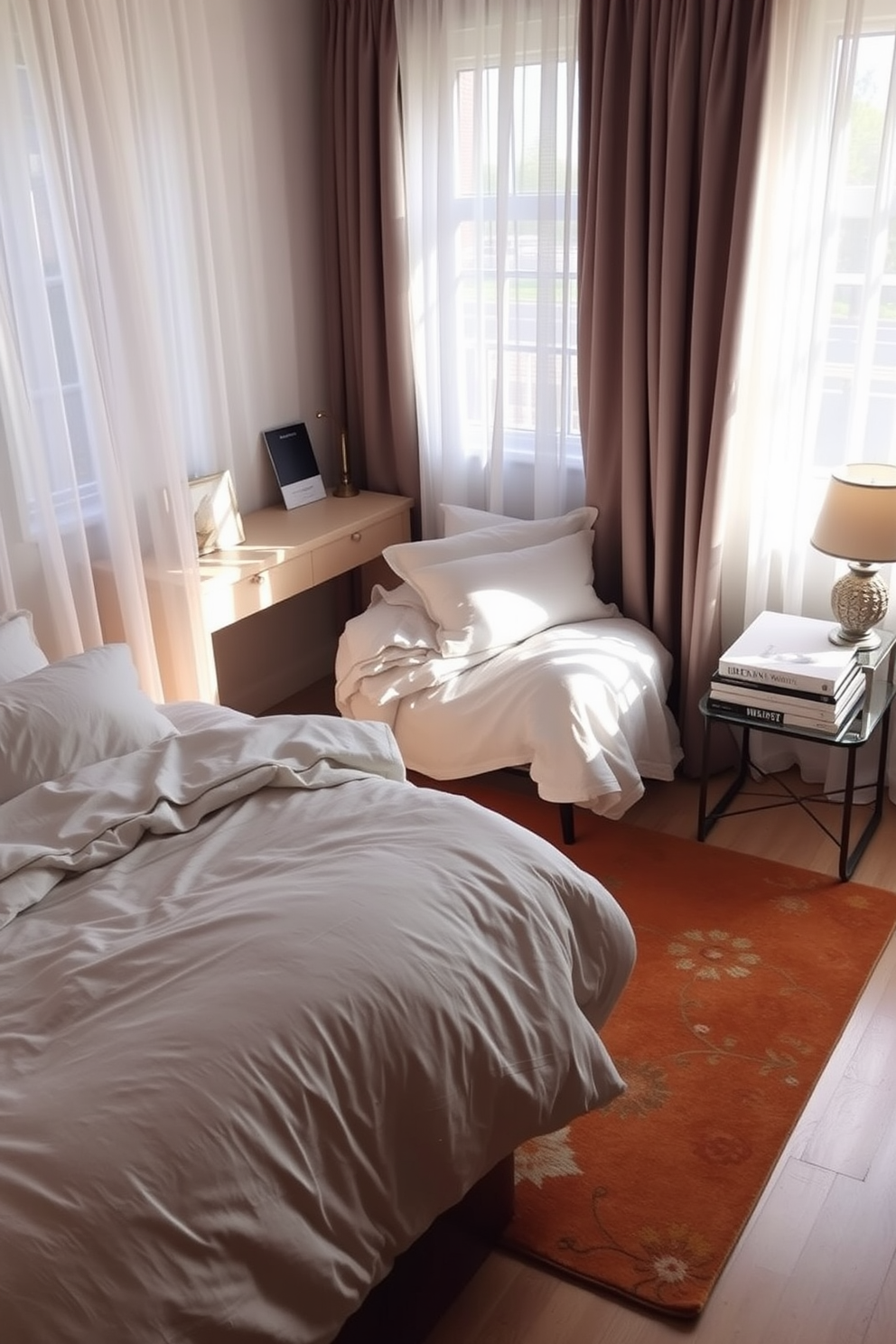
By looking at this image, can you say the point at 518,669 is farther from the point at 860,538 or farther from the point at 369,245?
the point at 369,245

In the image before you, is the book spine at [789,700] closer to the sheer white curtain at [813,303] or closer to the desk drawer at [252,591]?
the sheer white curtain at [813,303]

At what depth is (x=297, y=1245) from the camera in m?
1.53

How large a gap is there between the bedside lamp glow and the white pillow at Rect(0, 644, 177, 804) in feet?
5.43

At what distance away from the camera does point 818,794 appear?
3578 millimetres

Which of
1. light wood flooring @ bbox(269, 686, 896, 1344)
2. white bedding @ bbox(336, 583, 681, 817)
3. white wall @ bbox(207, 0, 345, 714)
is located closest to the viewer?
light wood flooring @ bbox(269, 686, 896, 1344)

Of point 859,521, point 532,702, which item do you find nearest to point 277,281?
point 532,702

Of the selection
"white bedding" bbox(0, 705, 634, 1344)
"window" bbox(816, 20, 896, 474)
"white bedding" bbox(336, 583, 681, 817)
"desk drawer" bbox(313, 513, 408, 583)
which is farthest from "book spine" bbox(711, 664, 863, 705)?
"desk drawer" bbox(313, 513, 408, 583)

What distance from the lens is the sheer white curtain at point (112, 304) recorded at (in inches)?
114

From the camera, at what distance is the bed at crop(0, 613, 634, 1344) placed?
144 cm

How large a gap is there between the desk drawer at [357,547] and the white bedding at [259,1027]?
4.59 feet

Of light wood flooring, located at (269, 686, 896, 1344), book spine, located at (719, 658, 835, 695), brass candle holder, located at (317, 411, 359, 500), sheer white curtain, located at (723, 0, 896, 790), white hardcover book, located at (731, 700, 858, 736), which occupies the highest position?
sheer white curtain, located at (723, 0, 896, 790)

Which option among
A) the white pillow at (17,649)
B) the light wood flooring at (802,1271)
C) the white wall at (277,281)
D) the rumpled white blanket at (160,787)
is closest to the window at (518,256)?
the white wall at (277,281)

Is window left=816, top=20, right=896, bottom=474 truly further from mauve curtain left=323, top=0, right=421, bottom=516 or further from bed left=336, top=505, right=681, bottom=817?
mauve curtain left=323, top=0, right=421, bottom=516

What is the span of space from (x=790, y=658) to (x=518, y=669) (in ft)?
2.31
